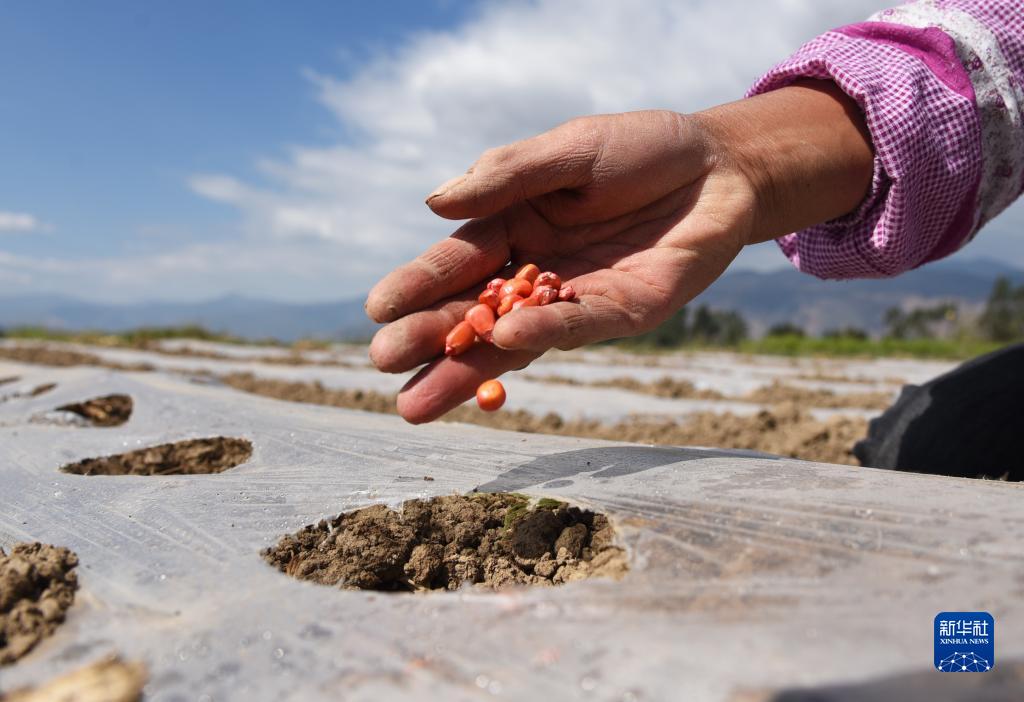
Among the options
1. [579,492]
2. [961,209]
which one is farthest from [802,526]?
[961,209]

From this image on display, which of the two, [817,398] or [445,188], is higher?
[445,188]

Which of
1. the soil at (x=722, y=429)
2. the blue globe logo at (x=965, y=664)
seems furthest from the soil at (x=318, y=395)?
the blue globe logo at (x=965, y=664)

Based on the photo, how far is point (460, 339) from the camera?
5.60ft

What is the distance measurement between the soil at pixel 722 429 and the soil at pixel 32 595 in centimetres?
262

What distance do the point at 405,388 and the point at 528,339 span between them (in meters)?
0.37

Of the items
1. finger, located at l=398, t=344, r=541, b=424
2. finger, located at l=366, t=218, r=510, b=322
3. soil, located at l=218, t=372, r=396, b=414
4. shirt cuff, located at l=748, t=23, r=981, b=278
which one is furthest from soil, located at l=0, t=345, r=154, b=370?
shirt cuff, located at l=748, t=23, r=981, b=278

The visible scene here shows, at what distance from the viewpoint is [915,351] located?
43.6 feet

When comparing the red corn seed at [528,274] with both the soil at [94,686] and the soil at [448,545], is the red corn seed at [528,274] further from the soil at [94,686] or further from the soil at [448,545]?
the soil at [94,686]

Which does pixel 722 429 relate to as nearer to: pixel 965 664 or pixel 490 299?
pixel 490 299

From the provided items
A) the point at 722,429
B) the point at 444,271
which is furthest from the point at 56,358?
the point at 444,271

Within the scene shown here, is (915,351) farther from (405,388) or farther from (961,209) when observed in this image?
(405,388)

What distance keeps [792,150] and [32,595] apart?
7.33 feet

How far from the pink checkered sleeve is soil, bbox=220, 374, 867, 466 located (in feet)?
3.59

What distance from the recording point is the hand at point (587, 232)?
5.55 feet
